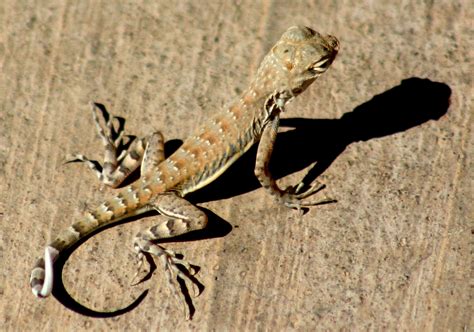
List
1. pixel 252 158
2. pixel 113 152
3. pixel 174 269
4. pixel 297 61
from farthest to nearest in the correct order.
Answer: pixel 252 158 < pixel 113 152 < pixel 297 61 < pixel 174 269

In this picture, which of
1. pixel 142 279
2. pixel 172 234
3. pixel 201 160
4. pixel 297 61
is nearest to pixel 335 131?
pixel 297 61

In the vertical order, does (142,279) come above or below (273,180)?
below

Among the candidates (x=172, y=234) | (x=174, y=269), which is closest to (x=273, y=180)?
(x=172, y=234)

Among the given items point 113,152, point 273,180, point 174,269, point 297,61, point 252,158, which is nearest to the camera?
point 174,269

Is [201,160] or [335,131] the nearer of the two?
[201,160]

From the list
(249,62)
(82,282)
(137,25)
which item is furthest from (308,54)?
(82,282)

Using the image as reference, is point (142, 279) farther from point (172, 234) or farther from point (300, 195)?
point (300, 195)

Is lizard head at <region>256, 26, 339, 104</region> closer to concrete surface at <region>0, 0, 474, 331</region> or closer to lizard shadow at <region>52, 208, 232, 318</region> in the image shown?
concrete surface at <region>0, 0, 474, 331</region>

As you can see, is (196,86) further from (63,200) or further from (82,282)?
(82,282)

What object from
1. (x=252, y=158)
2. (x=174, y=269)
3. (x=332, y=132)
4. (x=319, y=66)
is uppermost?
(x=319, y=66)
